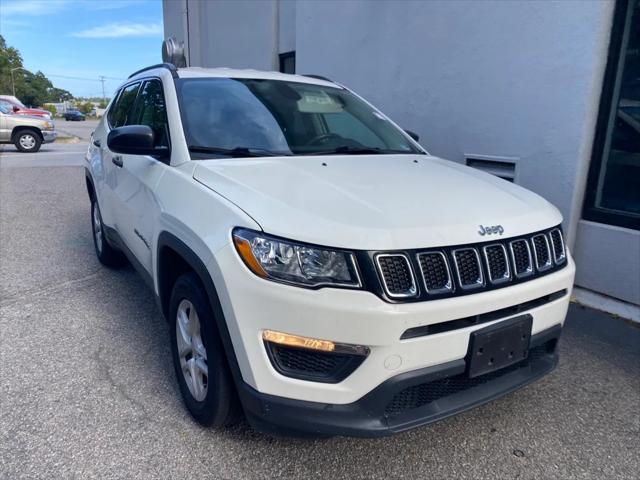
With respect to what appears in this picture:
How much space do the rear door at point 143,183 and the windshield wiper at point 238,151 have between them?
0.68 ft

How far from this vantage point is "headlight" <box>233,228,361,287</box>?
197 centimetres

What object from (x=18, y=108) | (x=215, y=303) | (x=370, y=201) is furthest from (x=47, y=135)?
(x=370, y=201)

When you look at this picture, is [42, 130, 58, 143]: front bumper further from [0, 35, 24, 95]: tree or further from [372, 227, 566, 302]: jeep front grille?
[0, 35, 24, 95]: tree

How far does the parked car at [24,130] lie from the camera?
17.9 m

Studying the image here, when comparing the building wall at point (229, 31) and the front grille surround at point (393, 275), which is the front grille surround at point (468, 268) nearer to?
the front grille surround at point (393, 275)

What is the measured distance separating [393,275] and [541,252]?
2.93ft

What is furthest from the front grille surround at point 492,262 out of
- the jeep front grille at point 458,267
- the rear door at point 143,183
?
the rear door at point 143,183

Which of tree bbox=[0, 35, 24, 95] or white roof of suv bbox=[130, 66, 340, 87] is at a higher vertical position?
tree bbox=[0, 35, 24, 95]

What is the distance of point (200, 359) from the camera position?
2.50 m

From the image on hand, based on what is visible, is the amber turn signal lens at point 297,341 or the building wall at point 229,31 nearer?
the amber turn signal lens at point 297,341

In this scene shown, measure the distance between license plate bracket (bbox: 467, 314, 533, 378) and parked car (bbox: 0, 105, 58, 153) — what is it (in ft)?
64.9

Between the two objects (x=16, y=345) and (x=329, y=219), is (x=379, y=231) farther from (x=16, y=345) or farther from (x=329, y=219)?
(x=16, y=345)

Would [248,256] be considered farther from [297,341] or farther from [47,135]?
[47,135]

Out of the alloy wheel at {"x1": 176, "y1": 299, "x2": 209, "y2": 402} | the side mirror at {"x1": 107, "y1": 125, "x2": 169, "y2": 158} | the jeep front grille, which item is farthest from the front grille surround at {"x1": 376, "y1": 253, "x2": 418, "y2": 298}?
the side mirror at {"x1": 107, "y1": 125, "x2": 169, "y2": 158}
